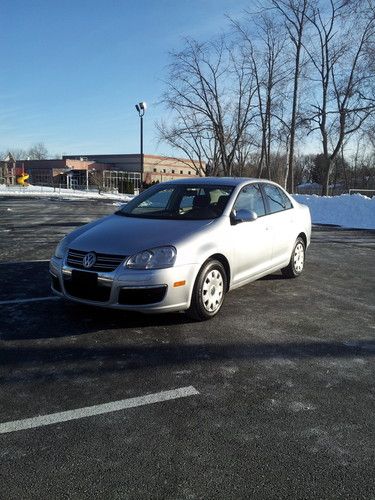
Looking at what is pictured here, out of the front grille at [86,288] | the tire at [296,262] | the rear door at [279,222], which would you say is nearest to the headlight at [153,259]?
the front grille at [86,288]

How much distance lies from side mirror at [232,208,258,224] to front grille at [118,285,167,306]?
4.65 ft

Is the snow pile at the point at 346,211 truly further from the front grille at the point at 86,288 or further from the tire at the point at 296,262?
the front grille at the point at 86,288

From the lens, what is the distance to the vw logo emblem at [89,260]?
453 cm

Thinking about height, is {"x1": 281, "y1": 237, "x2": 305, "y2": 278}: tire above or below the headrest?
below

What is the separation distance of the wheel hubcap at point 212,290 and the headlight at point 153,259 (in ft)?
1.70

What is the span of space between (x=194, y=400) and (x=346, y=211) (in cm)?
1829

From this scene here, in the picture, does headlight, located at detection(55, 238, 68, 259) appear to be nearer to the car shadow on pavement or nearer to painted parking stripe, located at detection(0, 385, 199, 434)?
the car shadow on pavement

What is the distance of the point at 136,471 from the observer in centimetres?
240

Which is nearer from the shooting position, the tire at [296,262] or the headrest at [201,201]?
the headrest at [201,201]

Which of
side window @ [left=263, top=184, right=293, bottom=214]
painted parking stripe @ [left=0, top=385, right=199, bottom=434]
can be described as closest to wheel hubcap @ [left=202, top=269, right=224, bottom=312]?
painted parking stripe @ [left=0, top=385, right=199, bottom=434]

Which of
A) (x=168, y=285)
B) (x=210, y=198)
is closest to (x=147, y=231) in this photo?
(x=168, y=285)

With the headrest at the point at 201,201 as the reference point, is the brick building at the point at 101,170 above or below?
above

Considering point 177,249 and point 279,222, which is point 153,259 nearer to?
point 177,249

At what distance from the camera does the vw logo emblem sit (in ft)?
14.9
